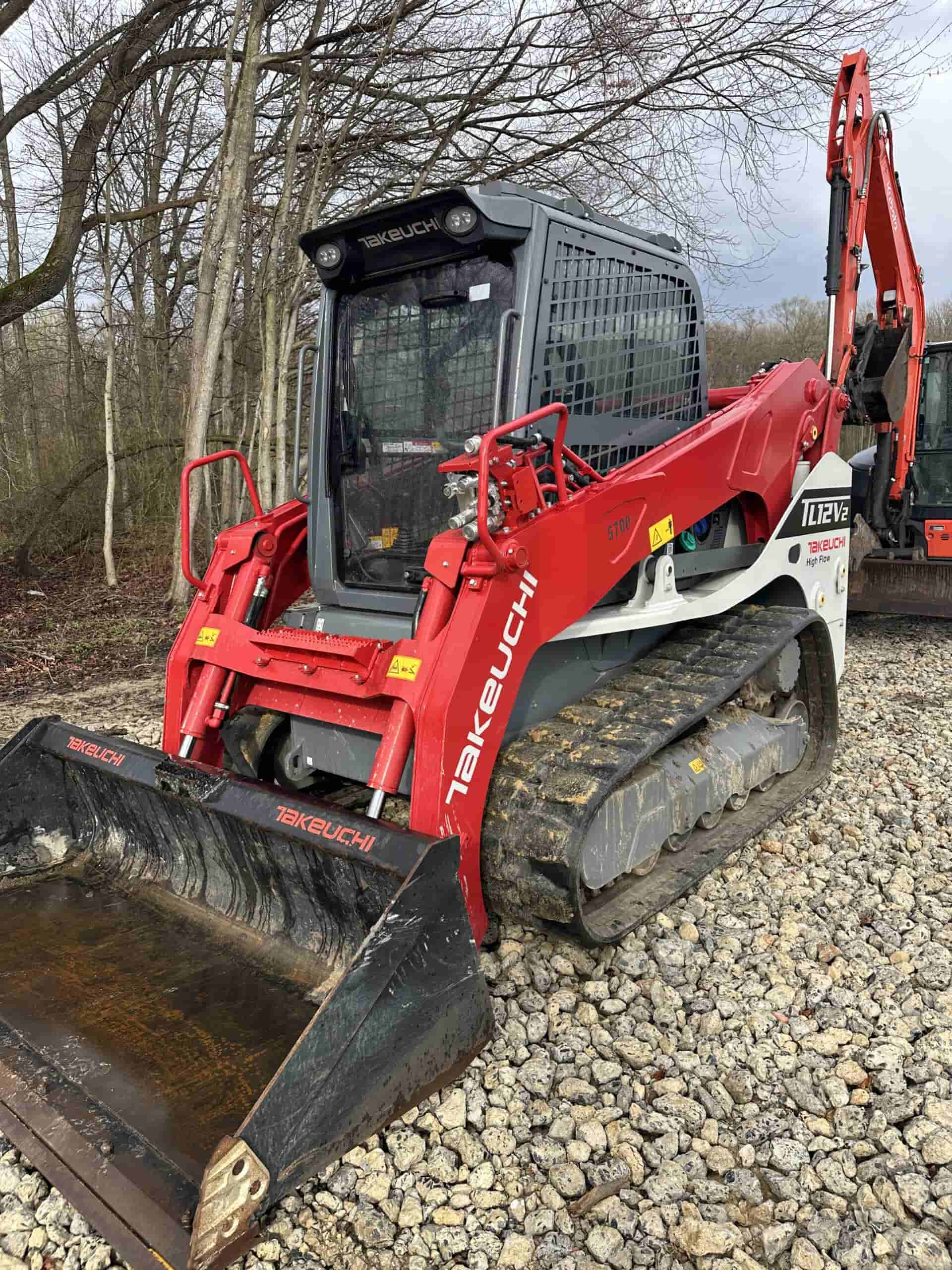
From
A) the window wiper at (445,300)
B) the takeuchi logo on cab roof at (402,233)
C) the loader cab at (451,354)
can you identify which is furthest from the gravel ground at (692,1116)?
the takeuchi logo on cab roof at (402,233)

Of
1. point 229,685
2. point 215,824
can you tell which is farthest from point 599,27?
point 215,824

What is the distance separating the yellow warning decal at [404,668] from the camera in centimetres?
282

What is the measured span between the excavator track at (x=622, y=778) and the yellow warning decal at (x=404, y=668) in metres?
0.44

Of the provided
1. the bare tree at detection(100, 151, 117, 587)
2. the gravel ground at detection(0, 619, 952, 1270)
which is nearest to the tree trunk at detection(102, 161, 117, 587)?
the bare tree at detection(100, 151, 117, 587)

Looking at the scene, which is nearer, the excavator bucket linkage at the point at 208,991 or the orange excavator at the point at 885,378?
the excavator bucket linkage at the point at 208,991

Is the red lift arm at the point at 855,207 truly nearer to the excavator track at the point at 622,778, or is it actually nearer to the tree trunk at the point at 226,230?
the excavator track at the point at 622,778

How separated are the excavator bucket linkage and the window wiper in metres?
1.84

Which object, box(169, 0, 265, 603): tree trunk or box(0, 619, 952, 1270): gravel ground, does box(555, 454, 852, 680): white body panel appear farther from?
box(169, 0, 265, 603): tree trunk

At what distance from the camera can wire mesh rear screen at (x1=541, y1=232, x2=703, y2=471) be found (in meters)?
3.29

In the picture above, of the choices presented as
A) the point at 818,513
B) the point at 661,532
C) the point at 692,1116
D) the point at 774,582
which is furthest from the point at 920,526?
the point at 692,1116

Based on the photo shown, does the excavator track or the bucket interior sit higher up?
the excavator track

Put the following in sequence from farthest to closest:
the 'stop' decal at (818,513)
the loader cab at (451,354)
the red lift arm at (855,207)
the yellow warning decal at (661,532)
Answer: the red lift arm at (855,207) < the 'stop' decal at (818,513) < the yellow warning decal at (661,532) < the loader cab at (451,354)

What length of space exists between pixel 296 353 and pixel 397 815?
8.99 meters

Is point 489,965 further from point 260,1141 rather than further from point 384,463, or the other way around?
point 384,463
